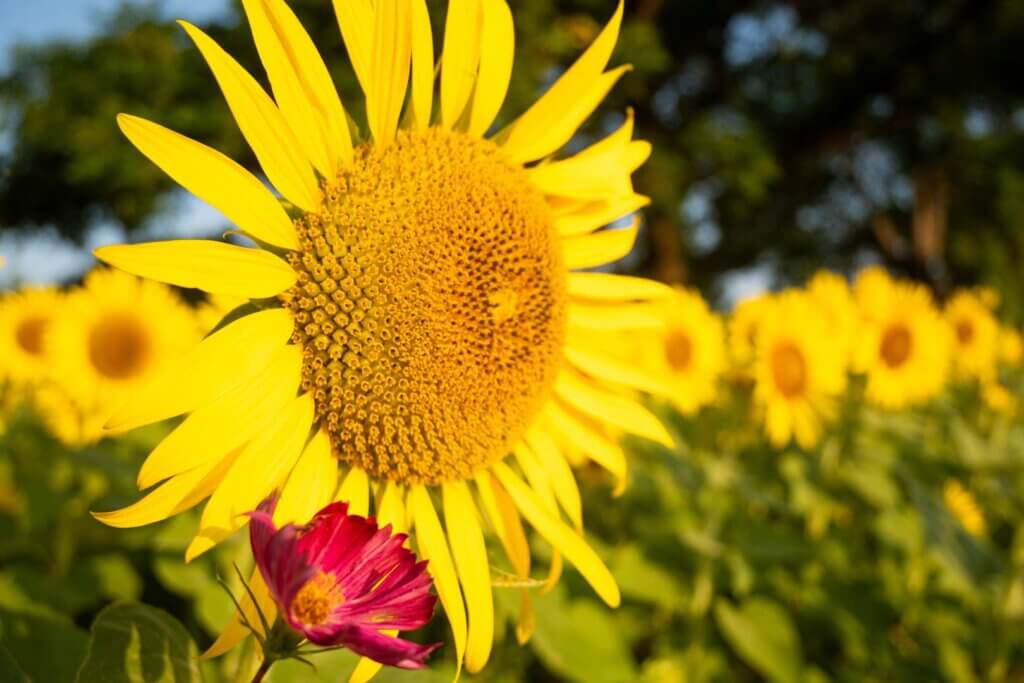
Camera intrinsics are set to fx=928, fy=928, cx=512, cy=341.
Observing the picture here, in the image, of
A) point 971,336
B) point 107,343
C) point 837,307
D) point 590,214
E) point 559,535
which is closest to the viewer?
point 559,535

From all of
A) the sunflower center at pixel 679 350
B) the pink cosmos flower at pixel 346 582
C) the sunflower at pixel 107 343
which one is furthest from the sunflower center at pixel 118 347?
the pink cosmos flower at pixel 346 582

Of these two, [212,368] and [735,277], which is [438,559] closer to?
[212,368]

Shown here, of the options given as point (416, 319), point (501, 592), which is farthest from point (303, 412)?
point (501, 592)

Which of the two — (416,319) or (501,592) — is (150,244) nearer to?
(416,319)

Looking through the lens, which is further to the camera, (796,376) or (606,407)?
(796,376)

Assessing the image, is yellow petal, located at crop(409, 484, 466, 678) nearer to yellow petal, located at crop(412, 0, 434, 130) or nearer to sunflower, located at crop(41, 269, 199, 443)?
yellow petal, located at crop(412, 0, 434, 130)

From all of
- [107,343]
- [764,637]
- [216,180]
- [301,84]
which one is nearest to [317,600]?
[216,180]
